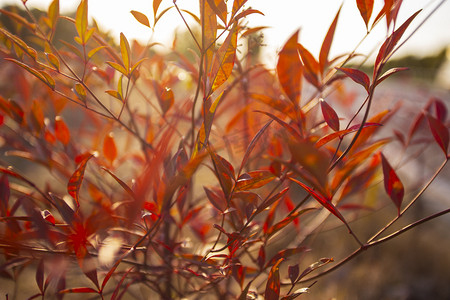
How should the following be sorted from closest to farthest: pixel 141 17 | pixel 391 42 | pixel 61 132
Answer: pixel 391 42, pixel 141 17, pixel 61 132

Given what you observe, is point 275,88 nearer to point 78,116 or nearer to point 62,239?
point 62,239

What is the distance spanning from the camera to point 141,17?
1.75 ft

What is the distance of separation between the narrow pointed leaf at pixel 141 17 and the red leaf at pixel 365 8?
0.33 metres

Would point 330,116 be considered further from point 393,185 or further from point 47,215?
point 47,215

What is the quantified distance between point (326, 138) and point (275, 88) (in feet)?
1.73

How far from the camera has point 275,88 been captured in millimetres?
971

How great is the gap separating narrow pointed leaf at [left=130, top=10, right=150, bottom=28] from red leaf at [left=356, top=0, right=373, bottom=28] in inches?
13.1

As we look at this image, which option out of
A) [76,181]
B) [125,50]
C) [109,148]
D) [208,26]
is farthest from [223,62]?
[109,148]

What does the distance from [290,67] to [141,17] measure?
0.85 feet

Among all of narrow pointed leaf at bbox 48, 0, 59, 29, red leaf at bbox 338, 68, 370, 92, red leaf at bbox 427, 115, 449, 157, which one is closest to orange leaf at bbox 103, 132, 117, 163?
narrow pointed leaf at bbox 48, 0, 59, 29

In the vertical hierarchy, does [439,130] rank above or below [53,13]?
below

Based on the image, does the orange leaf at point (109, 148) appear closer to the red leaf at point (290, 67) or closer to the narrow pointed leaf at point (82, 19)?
the narrow pointed leaf at point (82, 19)

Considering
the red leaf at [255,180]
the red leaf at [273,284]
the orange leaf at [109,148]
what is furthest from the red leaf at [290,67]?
the orange leaf at [109,148]

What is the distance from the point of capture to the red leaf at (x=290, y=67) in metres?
0.48
